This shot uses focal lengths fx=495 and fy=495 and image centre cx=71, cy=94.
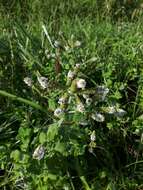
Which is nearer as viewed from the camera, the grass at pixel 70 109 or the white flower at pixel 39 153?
the white flower at pixel 39 153

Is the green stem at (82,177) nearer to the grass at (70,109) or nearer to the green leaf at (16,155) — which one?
the grass at (70,109)

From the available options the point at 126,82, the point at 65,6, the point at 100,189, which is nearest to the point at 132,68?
the point at 126,82

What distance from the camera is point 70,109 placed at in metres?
2.67

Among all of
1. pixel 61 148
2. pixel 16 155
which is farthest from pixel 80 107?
pixel 16 155

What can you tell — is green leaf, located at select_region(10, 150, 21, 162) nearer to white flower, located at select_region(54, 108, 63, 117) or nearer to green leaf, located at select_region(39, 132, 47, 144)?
green leaf, located at select_region(39, 132, 47, 144)

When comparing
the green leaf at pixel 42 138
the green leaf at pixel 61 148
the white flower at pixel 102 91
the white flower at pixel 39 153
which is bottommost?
the white flower at pixel 39 153

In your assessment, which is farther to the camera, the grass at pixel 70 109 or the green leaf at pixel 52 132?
the grass at pixel 70 109

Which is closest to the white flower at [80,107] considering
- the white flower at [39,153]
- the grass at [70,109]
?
the grass at [70,109]

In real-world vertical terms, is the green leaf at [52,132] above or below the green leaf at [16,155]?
above

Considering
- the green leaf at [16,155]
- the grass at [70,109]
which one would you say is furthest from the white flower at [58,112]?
the green leaf at [16,155]

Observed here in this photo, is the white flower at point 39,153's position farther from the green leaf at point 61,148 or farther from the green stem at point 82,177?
the green stem at point 82,177

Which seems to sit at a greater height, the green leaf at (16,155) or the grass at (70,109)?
the grass at (70,109)

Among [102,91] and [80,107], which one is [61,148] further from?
[102,91]

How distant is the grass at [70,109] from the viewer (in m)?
2.54
